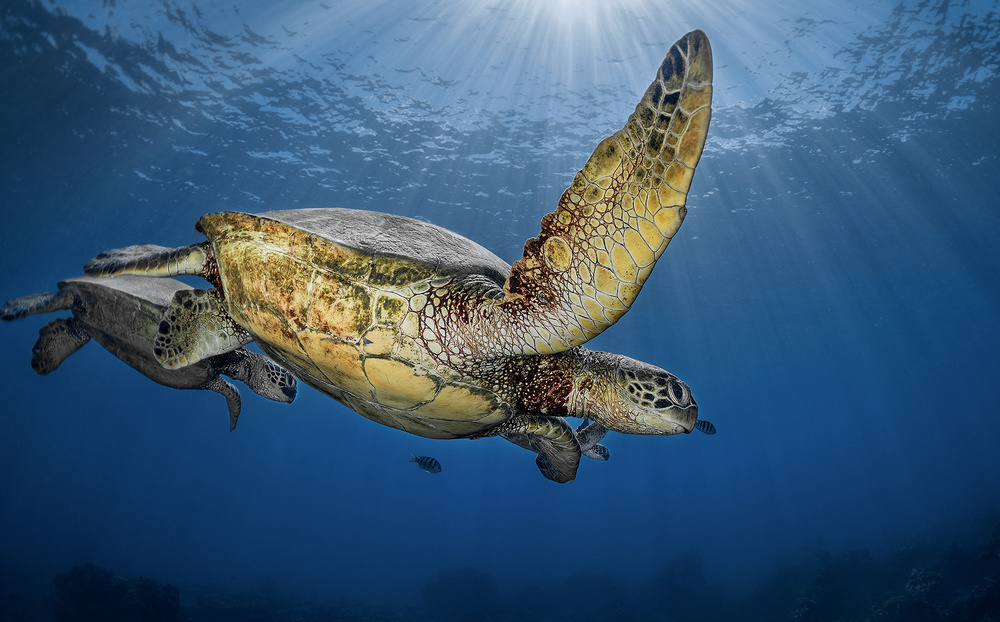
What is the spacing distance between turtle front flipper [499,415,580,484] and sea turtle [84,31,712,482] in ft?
0.07

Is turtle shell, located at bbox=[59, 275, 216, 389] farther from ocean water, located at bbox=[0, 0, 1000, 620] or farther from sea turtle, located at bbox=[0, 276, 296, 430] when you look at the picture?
ocean water, located at bbox=[0, 0, 1000, 620]

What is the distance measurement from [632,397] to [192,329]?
2.98 metres

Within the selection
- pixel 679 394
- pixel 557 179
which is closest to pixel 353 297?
pixel 679 394

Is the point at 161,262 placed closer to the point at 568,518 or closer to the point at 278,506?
the point at 568,518

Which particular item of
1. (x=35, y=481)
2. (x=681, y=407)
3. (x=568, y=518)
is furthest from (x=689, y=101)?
(x=35, y=481)

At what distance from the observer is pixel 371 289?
2.16m

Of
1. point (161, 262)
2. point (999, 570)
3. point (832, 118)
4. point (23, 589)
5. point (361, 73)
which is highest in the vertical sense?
point (832, 118)

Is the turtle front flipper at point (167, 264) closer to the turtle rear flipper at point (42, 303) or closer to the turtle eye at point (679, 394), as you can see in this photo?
the turtle rear flipper at point (42, 303)

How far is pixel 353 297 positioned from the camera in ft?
7.13

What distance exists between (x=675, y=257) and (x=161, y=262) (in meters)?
19.3

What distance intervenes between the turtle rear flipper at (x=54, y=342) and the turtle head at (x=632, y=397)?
5200mm

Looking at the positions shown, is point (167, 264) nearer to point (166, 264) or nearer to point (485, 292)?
point (166, 264)

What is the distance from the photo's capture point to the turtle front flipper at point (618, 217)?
145 cm

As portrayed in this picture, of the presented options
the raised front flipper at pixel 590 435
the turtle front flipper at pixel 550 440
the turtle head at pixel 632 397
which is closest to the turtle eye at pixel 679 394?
the turtle head at pixel 632 397
